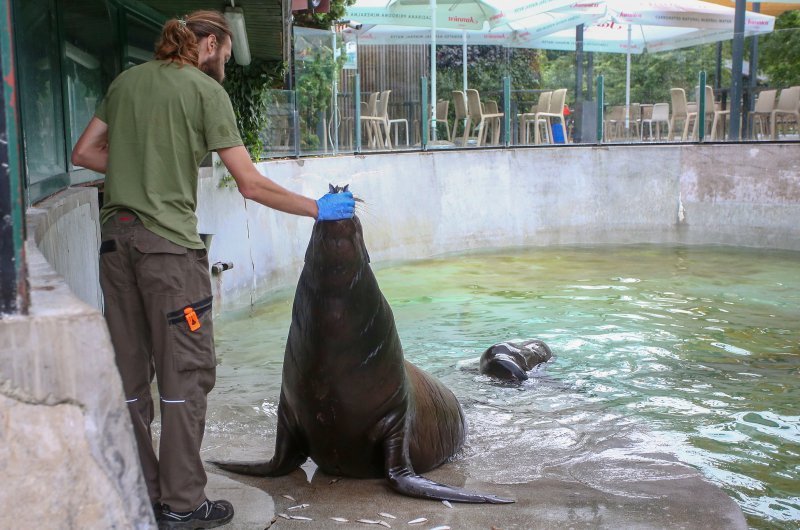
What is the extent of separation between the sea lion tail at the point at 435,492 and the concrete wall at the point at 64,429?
1.87m

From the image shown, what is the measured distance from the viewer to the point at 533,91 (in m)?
16.2

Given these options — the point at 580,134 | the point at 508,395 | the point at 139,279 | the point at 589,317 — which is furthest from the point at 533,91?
the point at 139,279

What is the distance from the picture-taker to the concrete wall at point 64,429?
174 cm

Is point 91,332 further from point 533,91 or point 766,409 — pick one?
point 533,91

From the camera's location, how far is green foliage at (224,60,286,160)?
10.6 meters

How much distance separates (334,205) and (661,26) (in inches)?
645

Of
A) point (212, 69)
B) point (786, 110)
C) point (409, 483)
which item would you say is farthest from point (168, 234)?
point (786, 110)

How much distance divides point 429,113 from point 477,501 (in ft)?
40.2

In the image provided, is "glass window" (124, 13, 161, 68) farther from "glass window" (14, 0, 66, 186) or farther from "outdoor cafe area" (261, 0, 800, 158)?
"outdoor cafe area" (261, 0, 800, 158)

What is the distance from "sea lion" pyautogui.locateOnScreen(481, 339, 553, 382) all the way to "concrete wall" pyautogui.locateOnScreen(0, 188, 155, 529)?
4.70m

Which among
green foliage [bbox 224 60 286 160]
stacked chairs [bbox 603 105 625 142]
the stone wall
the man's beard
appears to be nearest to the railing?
stacked chairs [bbox 603 105 625 142]

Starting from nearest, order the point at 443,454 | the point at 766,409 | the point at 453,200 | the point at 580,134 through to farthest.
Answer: the point at 443,454 → the point at 766,409 → the point at 453,200 → the point at 580,134

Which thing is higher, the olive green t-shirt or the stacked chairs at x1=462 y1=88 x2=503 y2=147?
the stacked chairs at x1=462 y1=88 x2=503 y2=147

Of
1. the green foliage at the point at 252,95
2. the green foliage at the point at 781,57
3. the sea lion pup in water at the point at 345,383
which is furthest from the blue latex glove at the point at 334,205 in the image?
the green foliage at the point at 781,57
